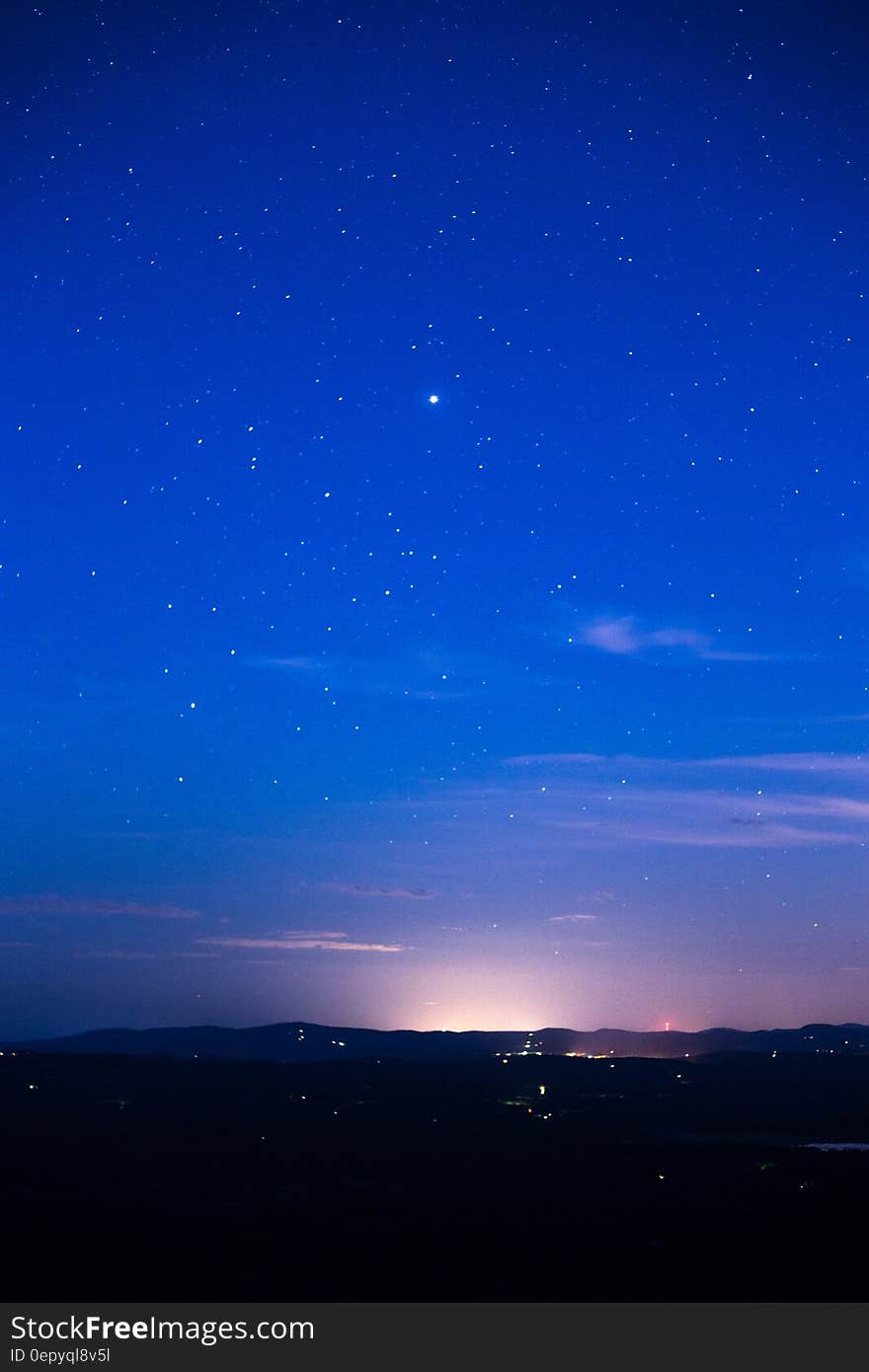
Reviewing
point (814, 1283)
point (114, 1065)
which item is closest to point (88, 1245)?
point (814, 1283)

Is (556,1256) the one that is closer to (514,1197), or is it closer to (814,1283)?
(814,1283)

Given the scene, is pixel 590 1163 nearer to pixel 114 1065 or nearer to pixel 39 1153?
pixel 39 1153

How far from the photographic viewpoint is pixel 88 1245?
2423 centimetres

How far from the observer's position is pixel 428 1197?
31.8 meters

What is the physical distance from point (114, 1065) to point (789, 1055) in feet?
274

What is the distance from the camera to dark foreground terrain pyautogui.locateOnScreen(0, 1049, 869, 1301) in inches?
832

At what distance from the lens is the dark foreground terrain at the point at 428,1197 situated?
21.1m

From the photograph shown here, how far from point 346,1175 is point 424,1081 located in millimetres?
53077

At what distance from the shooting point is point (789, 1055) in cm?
13312

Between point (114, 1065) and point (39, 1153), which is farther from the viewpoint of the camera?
point (114, 1065)
